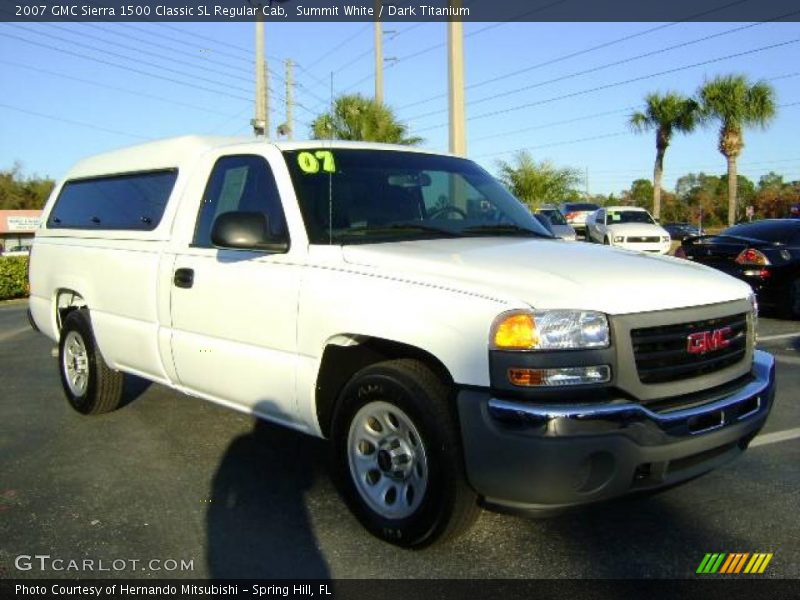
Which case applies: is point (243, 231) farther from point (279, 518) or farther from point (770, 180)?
point (770, 180)

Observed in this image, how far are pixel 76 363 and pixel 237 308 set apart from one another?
2.49m

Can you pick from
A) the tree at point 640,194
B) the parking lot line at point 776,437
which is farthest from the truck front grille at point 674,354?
the tree at point 640,194

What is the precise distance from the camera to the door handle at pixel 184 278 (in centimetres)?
438

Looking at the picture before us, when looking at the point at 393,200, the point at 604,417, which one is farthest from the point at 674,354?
the point at 393,200

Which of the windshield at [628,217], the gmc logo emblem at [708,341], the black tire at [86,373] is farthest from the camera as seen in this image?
the windshield at [628,217]

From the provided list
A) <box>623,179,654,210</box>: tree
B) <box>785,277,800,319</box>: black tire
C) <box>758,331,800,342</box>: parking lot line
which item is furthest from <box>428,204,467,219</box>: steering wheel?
<box>623,179,654,210</box>: tree

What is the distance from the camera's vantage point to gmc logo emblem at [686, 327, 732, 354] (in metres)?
3.14

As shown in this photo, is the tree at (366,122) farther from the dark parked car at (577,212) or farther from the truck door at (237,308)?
the truck door at (237,308)

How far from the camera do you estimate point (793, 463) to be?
14.6 feet

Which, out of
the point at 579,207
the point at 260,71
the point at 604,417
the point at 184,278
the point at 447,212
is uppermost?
the point at 260,71

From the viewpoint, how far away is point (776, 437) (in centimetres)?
497

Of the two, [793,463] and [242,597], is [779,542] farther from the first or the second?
[242,597]

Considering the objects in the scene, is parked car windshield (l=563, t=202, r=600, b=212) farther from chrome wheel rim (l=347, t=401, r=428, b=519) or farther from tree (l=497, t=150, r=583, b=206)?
chrome wheel rim (l=347, t=401, r=428, b=519)

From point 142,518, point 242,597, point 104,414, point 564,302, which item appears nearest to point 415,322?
point 564,302
